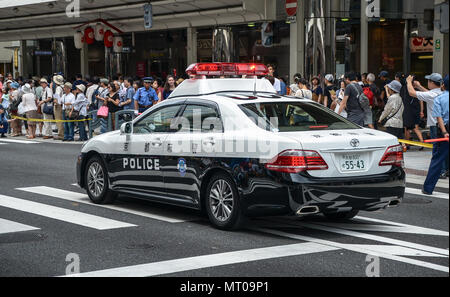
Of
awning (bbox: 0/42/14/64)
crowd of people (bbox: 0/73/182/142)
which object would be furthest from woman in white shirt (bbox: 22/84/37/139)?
awning (bbox: 0/42/14/64)

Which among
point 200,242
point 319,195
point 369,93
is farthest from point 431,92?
point 200,242

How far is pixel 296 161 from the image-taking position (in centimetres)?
758

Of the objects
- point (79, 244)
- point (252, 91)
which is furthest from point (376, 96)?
point (79, 244)

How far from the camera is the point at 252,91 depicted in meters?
9.65

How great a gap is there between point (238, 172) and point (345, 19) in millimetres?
17501

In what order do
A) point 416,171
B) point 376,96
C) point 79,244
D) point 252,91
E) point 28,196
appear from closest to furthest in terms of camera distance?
1. point 79,244
2. point 252,91
3. point 28,196
4. point 416,171
5. point 376,96

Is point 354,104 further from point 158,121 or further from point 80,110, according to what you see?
point 80,110

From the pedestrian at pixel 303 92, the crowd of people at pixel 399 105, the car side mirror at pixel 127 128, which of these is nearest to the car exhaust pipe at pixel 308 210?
the crowd of people at pixel 399 105

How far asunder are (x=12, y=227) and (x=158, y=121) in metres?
2.22

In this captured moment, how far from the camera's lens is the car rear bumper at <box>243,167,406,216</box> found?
24.9 ft

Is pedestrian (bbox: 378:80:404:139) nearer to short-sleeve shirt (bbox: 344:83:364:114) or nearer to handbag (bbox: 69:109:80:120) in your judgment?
short-sleeve shirt (bbox: 344:83:364:114)

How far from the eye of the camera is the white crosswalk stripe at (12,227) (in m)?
8.55

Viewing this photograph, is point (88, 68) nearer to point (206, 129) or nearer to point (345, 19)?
point (345, 19)
